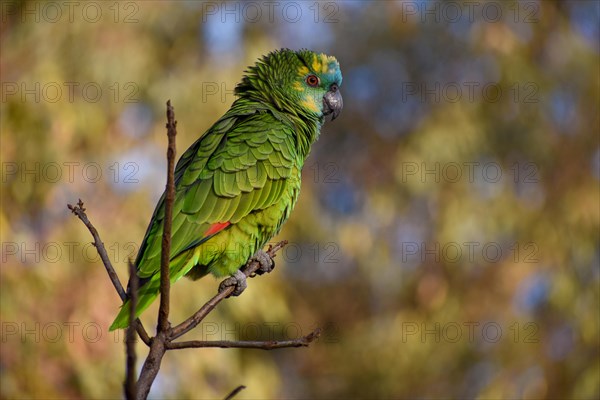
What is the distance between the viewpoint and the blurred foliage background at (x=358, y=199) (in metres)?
5.41

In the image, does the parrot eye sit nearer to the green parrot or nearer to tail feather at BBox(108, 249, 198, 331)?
the green parrot

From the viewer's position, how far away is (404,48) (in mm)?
12414

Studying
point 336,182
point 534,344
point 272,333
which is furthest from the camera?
point 336,182

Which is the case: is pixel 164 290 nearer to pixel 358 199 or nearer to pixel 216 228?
pixel 216 228

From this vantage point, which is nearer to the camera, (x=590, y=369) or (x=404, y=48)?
(x=590, y=369)

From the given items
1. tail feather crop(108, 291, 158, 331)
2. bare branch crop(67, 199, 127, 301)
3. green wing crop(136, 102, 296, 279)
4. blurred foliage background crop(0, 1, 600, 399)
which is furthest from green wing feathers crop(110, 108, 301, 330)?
blurred foliage background crop(0, 1, 600, 399)

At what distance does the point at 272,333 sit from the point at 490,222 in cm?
298

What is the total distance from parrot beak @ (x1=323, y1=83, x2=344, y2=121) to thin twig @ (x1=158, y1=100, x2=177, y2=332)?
1770 millimetres

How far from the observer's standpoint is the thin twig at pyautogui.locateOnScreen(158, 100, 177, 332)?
1475 millimetres

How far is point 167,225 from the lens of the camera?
1595 mm

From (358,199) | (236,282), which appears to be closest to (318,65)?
(236,282)

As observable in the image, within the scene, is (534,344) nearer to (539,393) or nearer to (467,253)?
(539,393)

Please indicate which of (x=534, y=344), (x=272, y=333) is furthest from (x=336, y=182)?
(x=534, y=344)

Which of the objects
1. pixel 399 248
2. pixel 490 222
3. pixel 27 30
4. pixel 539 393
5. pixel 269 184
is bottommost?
pixel 539 393
